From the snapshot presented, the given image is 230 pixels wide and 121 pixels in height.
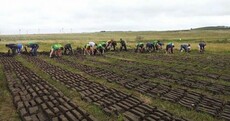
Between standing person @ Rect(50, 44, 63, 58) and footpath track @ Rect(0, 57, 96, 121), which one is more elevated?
standing person @ Rect(50, 44, 63, 58)

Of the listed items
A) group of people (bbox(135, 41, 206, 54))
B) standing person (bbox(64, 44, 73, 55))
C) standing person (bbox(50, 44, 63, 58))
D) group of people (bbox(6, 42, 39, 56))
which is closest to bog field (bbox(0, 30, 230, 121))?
standing person (bbox(50, 44, 63, 58))

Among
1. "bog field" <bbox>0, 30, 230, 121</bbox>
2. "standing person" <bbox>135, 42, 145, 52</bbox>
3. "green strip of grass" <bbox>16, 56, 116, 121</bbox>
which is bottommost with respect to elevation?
"green strip of grass" <bbox>16, 56, 116, 121</bbox>

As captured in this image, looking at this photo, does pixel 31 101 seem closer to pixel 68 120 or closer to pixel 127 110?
pixel 68 120

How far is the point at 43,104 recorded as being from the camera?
26.7 ft

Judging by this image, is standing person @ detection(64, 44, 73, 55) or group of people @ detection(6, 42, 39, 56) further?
standing person @ detection(64, 44, 73, 55)

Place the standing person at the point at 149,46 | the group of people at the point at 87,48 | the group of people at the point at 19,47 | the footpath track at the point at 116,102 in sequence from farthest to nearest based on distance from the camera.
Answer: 1. the standing person at the point at 149,46
2. the group of people at the point at 19,47
3. the group of people at the point at 87,48
4. the footpath track at the point at 116,102

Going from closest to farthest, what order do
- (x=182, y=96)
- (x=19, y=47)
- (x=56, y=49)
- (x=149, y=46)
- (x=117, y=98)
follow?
(x=117, y=98) → (x=182, y=96) → (x=56, y=49) → (x=19, y=47) → (x=149, y=46)

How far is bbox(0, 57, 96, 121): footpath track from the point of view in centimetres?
701

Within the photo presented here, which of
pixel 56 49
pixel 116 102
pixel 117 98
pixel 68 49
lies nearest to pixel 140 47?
pixel 68 49

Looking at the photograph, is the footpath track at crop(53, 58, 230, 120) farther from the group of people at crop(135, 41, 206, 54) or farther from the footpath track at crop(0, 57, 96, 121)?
the group of people at crop(135, 41, 206, 54)

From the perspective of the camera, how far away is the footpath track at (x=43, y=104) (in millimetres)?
7015

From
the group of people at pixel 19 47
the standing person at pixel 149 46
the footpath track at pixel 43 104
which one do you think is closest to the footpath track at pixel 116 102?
A: the footpath track at pixel 43 104

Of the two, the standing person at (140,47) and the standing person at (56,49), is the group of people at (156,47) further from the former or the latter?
the standing person at (56,49)

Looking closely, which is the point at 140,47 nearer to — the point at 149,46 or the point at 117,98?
the point at 149,46
